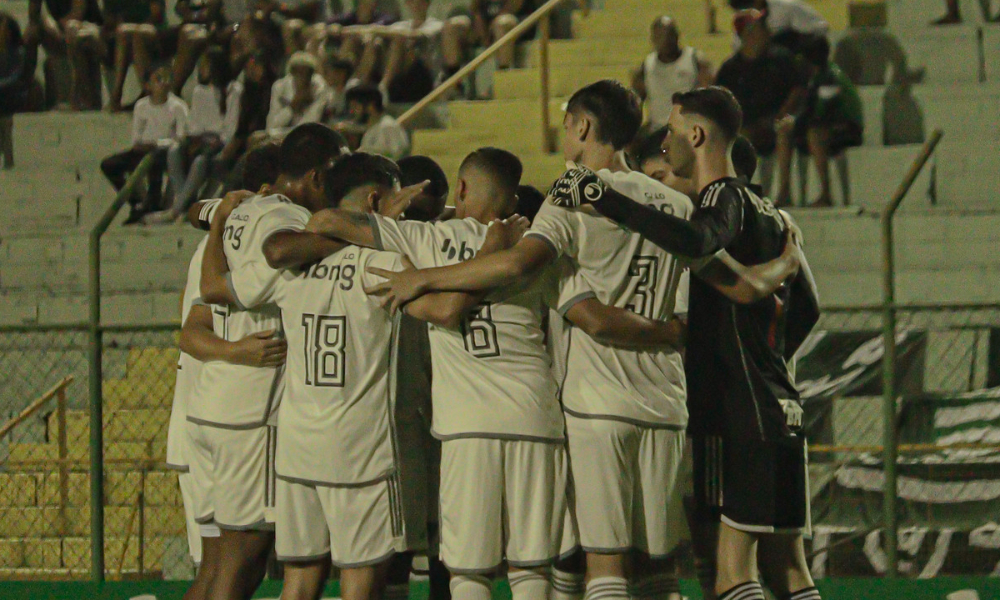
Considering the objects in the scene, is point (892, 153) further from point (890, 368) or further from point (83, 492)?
point (83, 492)

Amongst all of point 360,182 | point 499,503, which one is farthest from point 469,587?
point 360,182

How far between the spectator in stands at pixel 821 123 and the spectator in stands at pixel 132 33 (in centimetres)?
601

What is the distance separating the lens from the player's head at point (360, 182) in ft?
16.6

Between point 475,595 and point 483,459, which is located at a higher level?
point 483,459

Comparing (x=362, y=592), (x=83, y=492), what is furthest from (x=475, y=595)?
(x=83, y=492)

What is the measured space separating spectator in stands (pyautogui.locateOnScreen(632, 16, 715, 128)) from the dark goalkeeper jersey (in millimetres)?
6118

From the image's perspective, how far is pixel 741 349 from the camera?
16.3 feet

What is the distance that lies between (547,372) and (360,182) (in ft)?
3.04

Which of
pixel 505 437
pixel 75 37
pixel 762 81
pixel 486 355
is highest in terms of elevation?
pixel 75 37

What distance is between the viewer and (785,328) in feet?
17.5

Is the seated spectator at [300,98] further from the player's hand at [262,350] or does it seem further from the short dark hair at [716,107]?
the short dark hair at [716,107]

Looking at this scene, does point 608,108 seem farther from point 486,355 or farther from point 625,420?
point 625,420

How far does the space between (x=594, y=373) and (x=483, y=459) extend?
1.51ft

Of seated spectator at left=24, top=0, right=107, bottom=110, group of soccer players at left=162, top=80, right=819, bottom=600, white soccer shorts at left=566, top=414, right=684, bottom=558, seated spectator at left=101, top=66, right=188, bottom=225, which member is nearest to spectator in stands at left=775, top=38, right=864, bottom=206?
seated spectator at left=101, top=66, right=188, bottom=225
